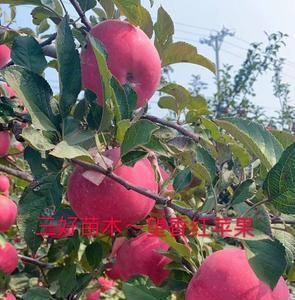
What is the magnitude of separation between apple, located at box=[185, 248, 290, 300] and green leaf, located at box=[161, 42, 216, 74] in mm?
553

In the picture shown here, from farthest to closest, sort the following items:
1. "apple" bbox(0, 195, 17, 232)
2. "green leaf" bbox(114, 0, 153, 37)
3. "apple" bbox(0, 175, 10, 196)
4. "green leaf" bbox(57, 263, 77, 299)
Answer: "apple" bbox(0, 175, 10, 196), "apple" bbox(0, 195, 17, 232), "green leaf" bbox(57, 263, 77, 299), "green leaf" bbox(114, 0, 153, 37)

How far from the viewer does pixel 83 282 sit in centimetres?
126

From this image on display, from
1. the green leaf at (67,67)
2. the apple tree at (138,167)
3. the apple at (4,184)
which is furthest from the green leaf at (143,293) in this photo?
the apple at (4,184)

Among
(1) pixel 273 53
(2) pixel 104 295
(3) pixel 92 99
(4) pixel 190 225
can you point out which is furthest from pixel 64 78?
(1) pixel 273 53

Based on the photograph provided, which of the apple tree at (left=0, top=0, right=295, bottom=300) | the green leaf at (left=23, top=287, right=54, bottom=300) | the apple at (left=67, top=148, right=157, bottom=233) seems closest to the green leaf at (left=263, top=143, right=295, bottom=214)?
the apple tree at (left=0, top=0, right=295, bottom=300)

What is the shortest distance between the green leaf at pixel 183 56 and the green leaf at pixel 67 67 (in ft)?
1.34

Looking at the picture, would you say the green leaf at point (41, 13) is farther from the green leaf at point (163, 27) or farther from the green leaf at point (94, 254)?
the green leaf at point (94, 254)

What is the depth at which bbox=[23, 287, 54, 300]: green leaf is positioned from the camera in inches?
46.8

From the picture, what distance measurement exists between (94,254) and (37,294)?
0.18 meters

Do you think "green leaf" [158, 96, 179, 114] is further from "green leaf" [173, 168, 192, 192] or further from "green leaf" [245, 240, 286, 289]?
"green leaf" [245, 240, 286, 289]

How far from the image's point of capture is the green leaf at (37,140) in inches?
29.8

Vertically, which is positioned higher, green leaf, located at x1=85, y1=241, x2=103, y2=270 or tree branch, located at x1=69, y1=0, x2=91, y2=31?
tree branch, located at x1=69, y1=0, x2=91, y2=31

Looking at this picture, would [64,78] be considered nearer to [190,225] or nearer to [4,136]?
[190,225]

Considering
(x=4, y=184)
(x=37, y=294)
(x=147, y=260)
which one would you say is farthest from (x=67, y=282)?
(x=4, y=184)
